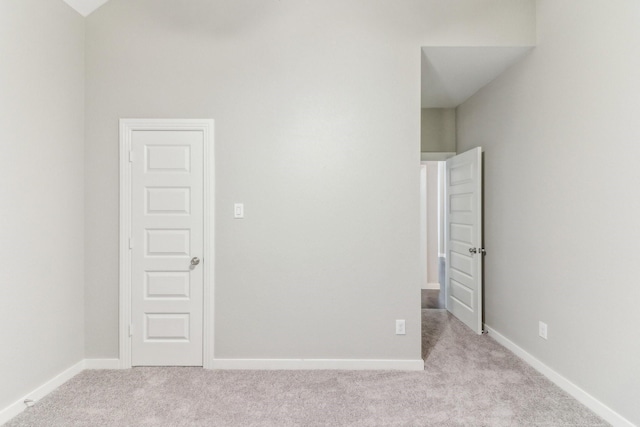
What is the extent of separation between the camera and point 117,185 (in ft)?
9.38

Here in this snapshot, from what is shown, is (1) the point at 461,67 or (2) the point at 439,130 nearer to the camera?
(1) the point at 461,67

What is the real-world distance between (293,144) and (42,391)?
255cm

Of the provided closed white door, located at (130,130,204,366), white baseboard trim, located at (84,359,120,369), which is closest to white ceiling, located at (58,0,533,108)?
closed white door, located at (130,130,204,366)

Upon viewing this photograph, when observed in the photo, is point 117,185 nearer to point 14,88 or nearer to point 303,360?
point 14,88

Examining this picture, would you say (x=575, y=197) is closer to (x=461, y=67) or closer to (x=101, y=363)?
(x=461, y=67)

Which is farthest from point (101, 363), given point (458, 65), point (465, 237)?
point (458, 65)

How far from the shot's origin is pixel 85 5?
2.79 m

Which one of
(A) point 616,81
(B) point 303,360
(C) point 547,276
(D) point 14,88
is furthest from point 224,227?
(A) point 616,81

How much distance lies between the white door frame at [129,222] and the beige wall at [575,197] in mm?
2714

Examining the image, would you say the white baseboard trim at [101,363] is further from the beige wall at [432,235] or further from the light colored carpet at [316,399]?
the beige wall at [432,235]

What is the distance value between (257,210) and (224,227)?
0.31 meters

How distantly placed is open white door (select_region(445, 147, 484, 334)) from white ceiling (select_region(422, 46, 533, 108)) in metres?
0.72

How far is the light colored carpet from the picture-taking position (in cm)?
216

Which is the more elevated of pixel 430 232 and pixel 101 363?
pixel 430 232
